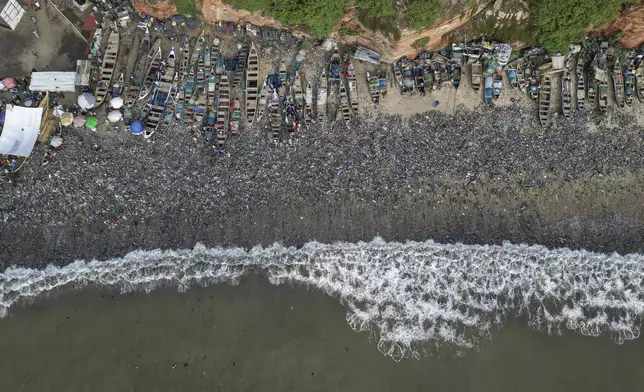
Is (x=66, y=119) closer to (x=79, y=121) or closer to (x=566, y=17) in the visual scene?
(x=79, y=121)

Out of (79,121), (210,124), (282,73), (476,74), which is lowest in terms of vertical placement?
(210,124)

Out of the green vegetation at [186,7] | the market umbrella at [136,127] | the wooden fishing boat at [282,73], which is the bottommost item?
the market umbrella at [136,127]

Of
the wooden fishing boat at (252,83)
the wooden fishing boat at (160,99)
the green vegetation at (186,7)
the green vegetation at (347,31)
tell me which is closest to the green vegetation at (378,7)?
the green vegetation at (347,31)

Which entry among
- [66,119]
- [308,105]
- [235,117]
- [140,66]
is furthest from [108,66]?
[308,105]

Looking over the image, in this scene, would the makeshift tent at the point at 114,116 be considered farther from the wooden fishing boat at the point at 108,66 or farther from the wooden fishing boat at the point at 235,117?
the wooden fishing boat at the point at 235,117

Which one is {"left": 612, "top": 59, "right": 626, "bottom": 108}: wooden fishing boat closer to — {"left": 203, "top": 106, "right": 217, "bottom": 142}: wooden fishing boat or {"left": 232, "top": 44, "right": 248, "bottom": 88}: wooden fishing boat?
{"left": 232, "top": 44, "right": 248, "bottom": 88}: wooden fishing boat
